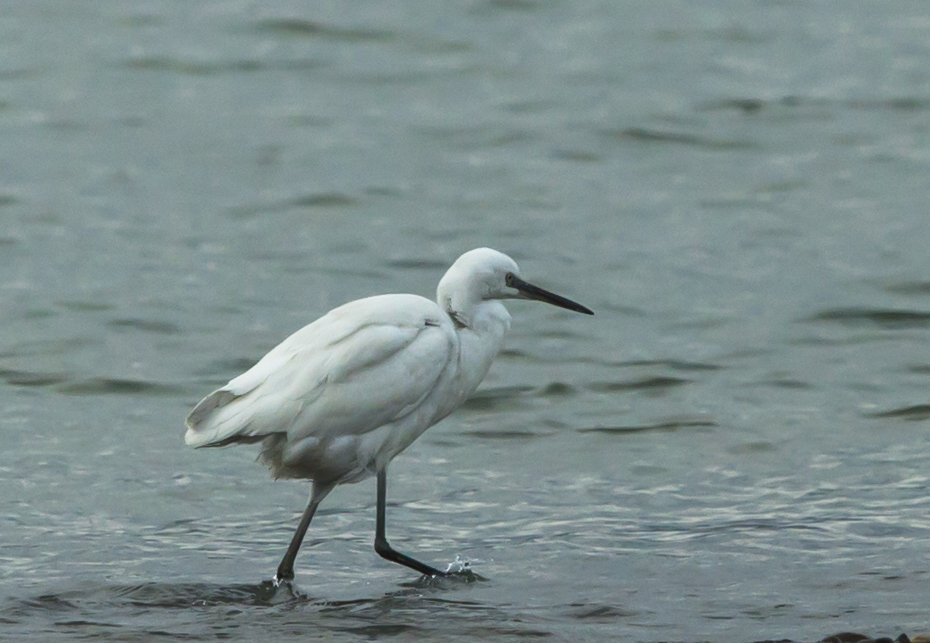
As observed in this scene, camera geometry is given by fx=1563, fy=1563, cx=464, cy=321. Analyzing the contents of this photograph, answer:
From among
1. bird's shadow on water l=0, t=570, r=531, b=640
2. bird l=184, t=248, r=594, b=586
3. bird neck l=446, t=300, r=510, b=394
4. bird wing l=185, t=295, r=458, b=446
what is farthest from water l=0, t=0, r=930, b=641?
bird neck l=446, t=300, r=510, b=394

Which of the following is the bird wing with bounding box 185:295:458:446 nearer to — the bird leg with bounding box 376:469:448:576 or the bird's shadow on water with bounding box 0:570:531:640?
the bird leg with bounding box 376:469:448:576

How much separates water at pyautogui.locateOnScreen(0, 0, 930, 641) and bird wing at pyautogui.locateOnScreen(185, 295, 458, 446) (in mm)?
732

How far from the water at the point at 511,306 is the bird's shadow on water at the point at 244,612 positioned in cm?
2


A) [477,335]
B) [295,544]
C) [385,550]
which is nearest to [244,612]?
[295,544]

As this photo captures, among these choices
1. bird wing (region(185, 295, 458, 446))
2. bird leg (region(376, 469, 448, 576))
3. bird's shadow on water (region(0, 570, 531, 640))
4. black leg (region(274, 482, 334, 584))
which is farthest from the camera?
bird leg (region(376, 469, 448, 576))

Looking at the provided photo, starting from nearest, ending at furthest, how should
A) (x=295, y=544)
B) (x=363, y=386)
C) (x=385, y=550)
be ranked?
(x=363, y=386), (x=295, y=544), (x=385, y=550)

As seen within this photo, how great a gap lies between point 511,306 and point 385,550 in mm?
5061

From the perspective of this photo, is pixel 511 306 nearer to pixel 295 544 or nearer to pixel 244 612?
pixel 295 544

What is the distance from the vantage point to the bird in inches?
265

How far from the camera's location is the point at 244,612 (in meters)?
6.46

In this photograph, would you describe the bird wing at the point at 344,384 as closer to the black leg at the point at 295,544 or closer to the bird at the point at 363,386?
the bird at the point at 363,386

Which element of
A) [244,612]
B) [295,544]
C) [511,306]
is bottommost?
[244,612]

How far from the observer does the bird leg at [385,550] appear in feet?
22.9

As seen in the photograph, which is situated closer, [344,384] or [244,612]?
[244,612]
